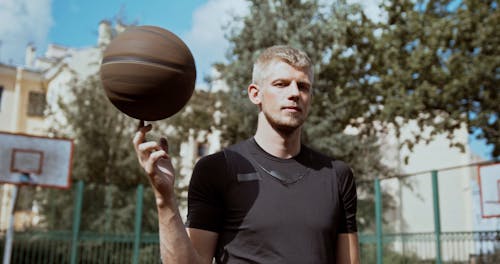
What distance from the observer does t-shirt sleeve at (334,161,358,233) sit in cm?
299

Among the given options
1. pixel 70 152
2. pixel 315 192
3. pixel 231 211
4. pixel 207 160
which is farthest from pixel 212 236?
pixel 70 152

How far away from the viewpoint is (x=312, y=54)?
1645cm

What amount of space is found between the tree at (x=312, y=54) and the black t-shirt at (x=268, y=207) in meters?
12.6

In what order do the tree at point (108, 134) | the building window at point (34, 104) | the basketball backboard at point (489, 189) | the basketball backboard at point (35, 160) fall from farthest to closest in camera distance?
1. the building window at point (34, 104)
2. the tree at point (108, 134)
3. the basketball backboard at point (35, 160)
4. the basketball backboard at point (489, 189)

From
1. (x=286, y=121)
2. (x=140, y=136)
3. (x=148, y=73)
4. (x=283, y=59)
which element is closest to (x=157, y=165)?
(x=140, y=136)

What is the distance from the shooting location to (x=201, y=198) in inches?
111

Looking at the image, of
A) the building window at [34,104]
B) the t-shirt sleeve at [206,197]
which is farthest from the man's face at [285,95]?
the building window at [34,104]

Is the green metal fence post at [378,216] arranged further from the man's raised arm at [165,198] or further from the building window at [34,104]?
the building window at [34,104]

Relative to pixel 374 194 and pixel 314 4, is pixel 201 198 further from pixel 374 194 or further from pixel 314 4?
pixel 314 4

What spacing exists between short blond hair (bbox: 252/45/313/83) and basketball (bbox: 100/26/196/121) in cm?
37

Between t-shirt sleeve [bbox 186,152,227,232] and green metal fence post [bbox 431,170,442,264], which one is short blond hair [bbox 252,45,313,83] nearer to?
t-shirt sleeve [bbox 186,152,227,232]

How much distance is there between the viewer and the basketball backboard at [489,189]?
37.0 ft

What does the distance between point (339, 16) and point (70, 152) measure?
8.48 m

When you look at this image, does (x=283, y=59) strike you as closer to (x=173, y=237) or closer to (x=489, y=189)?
(x=173, y=237)
